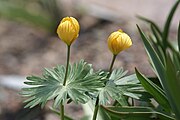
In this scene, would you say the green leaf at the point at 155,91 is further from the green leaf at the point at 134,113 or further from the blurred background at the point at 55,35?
the blurred background at the point at 55,35

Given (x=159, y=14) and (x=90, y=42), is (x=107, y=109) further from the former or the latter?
(x=159, y=14)

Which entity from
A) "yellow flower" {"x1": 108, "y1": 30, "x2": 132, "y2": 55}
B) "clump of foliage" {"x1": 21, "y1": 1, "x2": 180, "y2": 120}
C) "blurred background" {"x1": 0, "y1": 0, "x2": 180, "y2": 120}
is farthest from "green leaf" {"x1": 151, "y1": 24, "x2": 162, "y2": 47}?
"blurred background" {"x1": 0, "y1": 0, "x2": 180, "y2": 120}

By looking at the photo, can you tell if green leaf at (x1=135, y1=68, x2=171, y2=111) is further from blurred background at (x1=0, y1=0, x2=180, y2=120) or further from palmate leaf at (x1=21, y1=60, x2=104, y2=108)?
blurred background at (x1=0, y1=0, x2=180, y2=120)

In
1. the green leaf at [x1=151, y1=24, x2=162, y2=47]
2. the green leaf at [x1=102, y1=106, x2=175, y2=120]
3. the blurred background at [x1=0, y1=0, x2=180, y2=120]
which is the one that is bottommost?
the green leaf at [x1=102, y1=106, x2=175, y2=120]

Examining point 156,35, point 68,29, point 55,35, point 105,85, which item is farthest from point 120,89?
point 55,35

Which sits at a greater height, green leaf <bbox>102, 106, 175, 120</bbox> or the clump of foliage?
the clump of foliage

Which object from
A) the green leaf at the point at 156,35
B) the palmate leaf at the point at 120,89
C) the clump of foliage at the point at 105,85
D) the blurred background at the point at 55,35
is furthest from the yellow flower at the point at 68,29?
the blurred background at the point at 55,35
